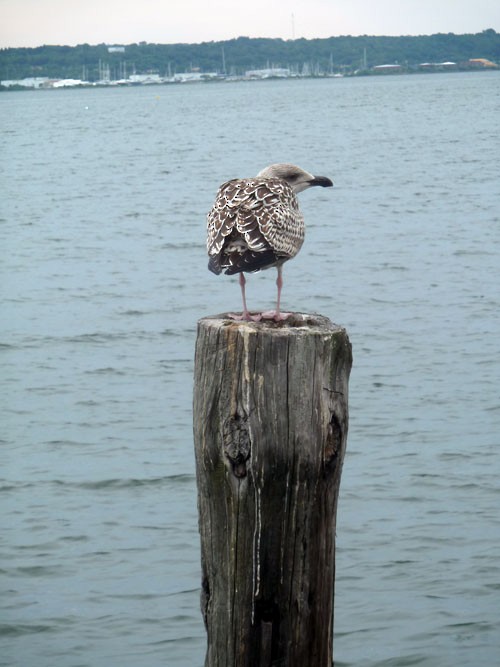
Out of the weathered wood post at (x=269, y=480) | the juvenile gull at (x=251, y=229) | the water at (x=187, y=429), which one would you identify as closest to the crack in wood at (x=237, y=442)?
the weathered wood post at (x=269, y=480)

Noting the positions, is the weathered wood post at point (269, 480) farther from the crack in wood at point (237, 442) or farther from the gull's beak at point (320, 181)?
the gull's beak at point (320, 181)

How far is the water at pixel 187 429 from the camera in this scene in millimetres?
8266

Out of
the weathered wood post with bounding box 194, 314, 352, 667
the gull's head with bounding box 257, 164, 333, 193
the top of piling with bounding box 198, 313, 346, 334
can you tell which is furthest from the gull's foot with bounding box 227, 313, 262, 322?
the gull's head with bounding box 257, 164, 333, 193

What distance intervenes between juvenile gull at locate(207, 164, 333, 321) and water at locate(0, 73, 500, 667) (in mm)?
3098

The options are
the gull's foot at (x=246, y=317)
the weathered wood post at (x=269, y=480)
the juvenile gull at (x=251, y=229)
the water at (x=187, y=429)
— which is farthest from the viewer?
the water at (x=187, y=429)

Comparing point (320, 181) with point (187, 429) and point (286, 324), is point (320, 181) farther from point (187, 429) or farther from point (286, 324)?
point (187, 429)

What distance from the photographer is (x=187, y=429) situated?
1234 cm

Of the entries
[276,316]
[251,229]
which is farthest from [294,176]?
[276,316]

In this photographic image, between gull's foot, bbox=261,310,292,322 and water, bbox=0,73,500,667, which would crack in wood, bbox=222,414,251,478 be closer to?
gull's foot, bbox=261,310,292,322

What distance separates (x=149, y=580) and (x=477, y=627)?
7.74ft

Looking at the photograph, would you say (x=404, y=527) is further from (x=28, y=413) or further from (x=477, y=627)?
(x=28, y=413)

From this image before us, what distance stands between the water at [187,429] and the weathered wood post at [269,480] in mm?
3104

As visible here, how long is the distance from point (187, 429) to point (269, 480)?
7.72 m

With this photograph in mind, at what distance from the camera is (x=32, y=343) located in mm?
17219
